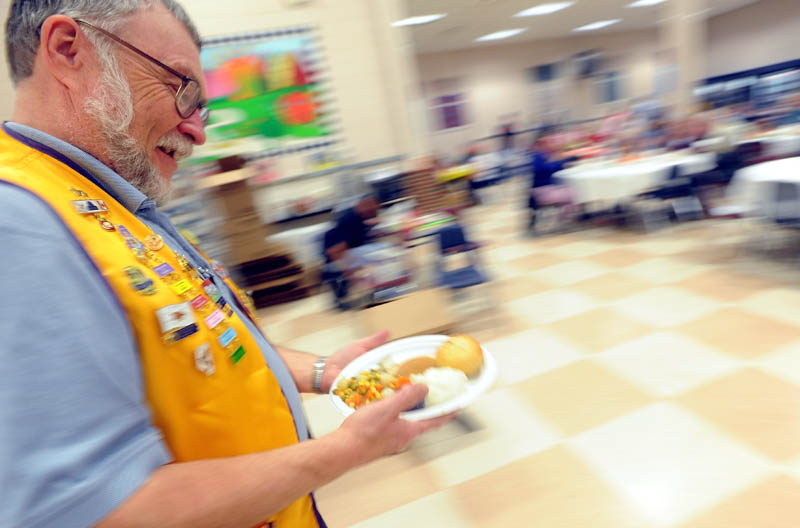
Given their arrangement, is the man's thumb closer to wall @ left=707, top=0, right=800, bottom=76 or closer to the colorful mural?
the colorful mural

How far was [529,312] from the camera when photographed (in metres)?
3.68

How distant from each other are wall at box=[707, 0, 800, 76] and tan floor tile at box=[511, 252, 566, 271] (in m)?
15.9

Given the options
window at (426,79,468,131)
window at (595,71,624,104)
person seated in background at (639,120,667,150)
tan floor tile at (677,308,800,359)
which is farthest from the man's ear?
window at (595,71,624,104)

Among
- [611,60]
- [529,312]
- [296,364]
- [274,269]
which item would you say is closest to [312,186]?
[274,269]

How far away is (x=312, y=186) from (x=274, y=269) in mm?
1267

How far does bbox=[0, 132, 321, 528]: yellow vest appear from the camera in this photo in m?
0.55

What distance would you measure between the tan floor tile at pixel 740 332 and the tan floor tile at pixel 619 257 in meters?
1.28

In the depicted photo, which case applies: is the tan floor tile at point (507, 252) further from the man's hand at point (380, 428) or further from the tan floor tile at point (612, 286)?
the man's hand at point (380, 428)

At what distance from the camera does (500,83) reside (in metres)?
15.5

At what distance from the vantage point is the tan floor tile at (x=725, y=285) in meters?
3.39

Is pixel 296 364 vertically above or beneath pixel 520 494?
above

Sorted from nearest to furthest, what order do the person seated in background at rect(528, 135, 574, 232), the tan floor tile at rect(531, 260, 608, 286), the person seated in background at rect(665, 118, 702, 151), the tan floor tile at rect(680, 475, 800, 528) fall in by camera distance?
the tan floor tile at rect(680, 475, 800, 528) < the tan floor tile at rect(531, 260, 608, 286) < the person seated in background at rect(528, 135, 574, 232) < the person seated in background at rect(665, 118, 702, 151)

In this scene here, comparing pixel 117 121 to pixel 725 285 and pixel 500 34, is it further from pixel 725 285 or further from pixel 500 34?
pixel 500 34

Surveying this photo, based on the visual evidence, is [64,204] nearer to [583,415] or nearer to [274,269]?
[583,415]
